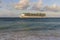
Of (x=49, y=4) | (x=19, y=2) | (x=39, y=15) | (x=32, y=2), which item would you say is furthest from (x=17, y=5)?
(x=49, y=4)

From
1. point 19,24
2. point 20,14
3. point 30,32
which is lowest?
point 30,32

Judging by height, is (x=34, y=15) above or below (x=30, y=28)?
above

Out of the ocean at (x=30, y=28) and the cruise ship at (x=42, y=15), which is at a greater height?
the cruise ship at (x=42, y=15)

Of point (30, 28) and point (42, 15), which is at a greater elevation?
point (42, 15)

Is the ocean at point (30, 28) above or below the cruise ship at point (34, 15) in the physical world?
below

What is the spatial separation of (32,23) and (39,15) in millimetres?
128

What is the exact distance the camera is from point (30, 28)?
1475 millimetres

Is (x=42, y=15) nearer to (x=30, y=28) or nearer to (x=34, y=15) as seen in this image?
(x=34, y=15)

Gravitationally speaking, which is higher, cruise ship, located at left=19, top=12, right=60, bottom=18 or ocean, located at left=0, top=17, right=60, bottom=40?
cruise ship, located at left=19, top=12, right=60, bottom=18

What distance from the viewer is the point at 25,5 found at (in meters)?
1.48

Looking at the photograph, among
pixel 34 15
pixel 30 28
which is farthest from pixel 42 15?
pixel 30 28

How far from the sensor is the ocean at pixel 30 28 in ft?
4.55

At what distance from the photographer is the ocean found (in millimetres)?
1388

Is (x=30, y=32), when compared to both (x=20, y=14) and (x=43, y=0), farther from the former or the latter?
(x=43, y=0)
